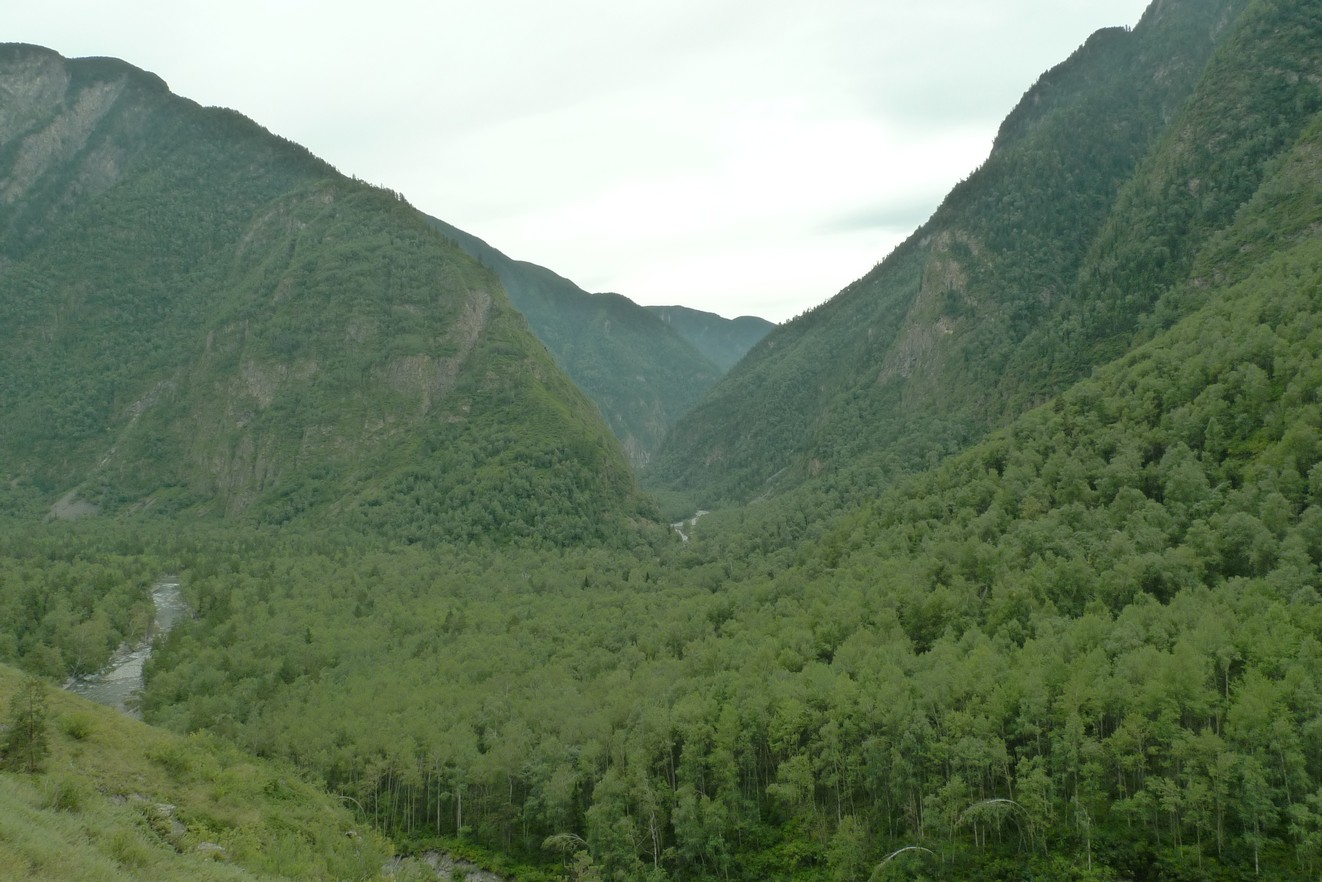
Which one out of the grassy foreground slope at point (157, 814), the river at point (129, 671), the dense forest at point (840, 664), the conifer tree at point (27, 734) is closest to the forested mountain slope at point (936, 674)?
the dense forest at point (840, 664)

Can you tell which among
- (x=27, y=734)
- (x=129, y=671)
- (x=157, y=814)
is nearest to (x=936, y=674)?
(x=157, y=814)

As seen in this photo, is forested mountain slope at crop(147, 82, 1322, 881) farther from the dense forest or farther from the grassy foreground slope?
the grassy foreground slope

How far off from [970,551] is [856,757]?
3700cm

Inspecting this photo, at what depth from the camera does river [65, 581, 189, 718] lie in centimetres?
9931

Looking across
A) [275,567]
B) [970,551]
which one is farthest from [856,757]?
[275,567]

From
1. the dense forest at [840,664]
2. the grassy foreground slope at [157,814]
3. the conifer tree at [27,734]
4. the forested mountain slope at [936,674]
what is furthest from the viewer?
the forested mountain slope at [936,674]

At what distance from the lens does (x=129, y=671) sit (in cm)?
10800

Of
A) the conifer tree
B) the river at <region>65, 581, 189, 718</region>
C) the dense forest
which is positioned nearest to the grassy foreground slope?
the dense forest

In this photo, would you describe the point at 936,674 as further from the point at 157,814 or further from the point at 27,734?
the point at 27,734

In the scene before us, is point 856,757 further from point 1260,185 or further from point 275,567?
point 1260,185

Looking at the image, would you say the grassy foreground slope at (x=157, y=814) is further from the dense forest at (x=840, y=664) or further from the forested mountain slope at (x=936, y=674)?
the forested mountain slope at (x=936, y=674)

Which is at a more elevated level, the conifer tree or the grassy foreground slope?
the conifer tree

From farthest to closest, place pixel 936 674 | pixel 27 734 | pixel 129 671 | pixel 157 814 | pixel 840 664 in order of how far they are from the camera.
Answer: pixel 129 671, pixel 840 664, pixel 936 674, pixel 27 734, pixel 157 814

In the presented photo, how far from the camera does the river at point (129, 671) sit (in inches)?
3910
